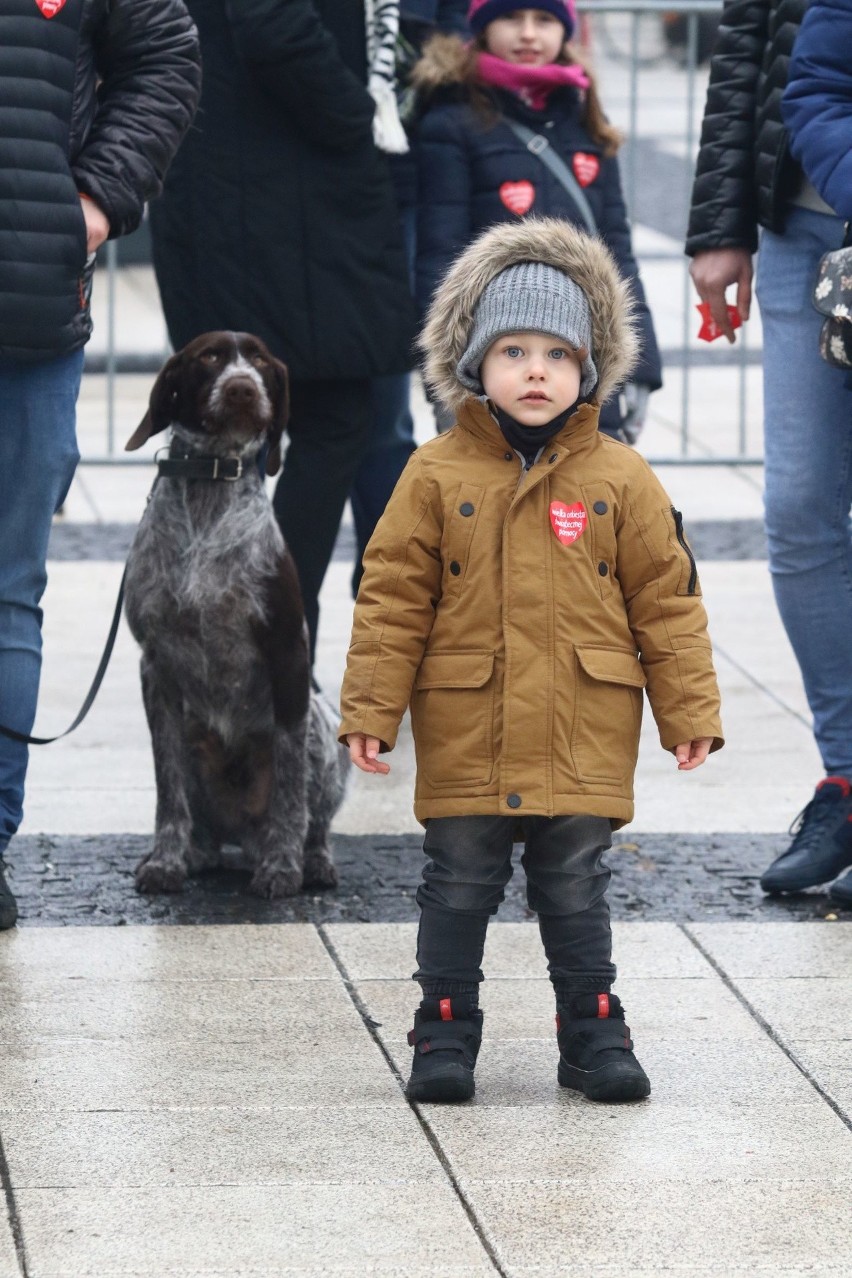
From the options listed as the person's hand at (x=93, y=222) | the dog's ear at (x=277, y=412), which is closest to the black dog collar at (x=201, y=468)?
the dog's ear at (x=277, y=412)

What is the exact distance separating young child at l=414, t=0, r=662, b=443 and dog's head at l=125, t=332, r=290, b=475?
3.63 ft

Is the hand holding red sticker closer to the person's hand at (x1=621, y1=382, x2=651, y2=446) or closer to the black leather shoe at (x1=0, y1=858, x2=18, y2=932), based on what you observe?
the person's hand at (x1=621, y1=382, x2=651, y2=446)

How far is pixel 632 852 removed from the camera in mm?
5309

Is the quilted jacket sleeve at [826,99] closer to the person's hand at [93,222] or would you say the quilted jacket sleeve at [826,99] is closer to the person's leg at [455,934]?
the person's hand at [93,222]

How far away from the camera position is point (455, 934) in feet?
12.5

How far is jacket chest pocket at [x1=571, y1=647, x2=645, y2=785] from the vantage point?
374 cm

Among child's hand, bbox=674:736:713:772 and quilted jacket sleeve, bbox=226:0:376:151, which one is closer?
child's hand, bbox=674:736:713:772

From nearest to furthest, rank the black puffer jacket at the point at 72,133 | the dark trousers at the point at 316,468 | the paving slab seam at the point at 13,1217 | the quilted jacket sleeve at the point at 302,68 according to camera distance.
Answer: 1. the paving slab seam at the point at 13,1217
2. the black puffer jacket at the point at 72,133
3. the quilted jacket sleeve at the point at 302,68
4. the dark trousers at the point at 316,468

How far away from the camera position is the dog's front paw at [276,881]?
497 centimetres

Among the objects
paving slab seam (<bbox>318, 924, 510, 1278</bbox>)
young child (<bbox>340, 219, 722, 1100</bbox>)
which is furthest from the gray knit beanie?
paving slab seam (<bbox>318, 924, 510, 1278</bbox>)

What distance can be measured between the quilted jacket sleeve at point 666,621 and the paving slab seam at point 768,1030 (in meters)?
0.59

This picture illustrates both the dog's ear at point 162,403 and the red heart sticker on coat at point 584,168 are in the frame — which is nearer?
the dog's ear at point 162,403

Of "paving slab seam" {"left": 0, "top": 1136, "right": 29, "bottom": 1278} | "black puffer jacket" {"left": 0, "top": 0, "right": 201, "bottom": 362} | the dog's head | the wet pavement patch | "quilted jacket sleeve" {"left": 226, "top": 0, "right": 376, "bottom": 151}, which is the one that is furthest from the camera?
"quilted jacket sleeve" {"left": 226, "top": 0, "right": 376, "bottom": 151}

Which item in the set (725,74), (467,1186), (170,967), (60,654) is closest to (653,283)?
(60,654)
